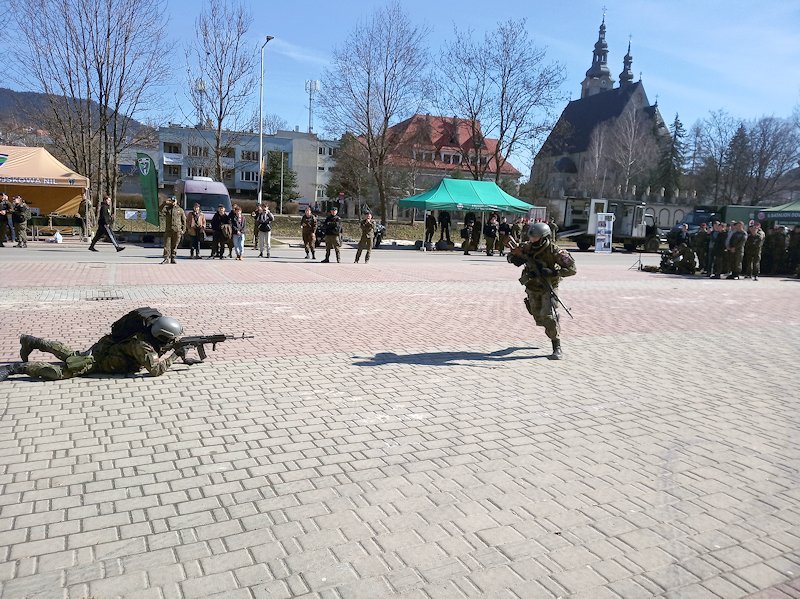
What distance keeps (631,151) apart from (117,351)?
6430 centimetres

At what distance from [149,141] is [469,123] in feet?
66.6

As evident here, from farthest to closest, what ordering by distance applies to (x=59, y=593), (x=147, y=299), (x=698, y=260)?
1. (x=698, y=260)
2. (x=147, y=299)
3. (x=59, y=593)

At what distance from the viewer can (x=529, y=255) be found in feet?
24.3

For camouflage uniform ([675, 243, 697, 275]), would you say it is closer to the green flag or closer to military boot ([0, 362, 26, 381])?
the green flag

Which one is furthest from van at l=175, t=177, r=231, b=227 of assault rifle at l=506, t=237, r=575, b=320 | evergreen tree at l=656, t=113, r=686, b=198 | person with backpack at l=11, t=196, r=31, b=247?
evergreen tree at l=656, t=113, r=686, b=198

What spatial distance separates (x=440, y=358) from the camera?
711 centimetres

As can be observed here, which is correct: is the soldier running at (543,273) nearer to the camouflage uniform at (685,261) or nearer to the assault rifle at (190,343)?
the assault rifle at (190,343)

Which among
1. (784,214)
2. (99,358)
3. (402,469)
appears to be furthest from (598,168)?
(402,469)

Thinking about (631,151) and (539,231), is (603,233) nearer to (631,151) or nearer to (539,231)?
(539,231)

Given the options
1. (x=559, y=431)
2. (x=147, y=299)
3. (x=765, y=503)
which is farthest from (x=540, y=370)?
(x=147, y=299)

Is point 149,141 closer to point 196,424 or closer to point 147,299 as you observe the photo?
point 147,299

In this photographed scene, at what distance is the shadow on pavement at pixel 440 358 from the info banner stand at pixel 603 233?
87.7 ft

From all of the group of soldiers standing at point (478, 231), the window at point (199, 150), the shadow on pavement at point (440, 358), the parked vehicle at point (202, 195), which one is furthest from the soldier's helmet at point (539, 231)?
the window at point (199, 150)

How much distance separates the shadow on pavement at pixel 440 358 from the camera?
6812mm
